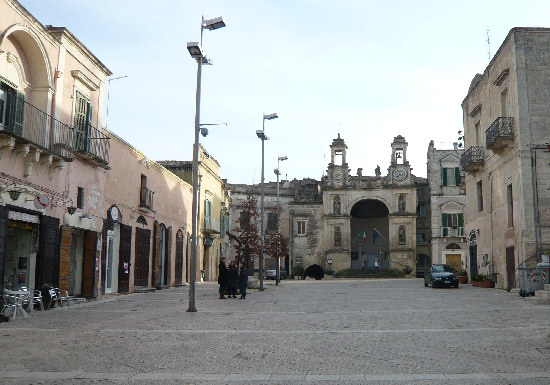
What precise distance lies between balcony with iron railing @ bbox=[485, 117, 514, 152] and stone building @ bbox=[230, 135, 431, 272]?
116 feet

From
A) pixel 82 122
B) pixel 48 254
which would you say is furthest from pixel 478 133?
pixel 48 254

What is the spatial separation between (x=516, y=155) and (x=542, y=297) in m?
7.96

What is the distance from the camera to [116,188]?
2344 cm

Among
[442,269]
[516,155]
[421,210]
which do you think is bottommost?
[442,269]

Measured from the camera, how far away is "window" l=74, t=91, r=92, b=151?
1884 cm

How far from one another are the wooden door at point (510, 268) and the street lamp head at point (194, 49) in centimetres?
1728

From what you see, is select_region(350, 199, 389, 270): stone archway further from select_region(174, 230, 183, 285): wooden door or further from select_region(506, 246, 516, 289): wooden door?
select_region(506, 246, 516, 289): wooden door

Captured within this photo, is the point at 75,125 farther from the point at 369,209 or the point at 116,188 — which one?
the point at 369,209

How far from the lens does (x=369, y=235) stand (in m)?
66.1

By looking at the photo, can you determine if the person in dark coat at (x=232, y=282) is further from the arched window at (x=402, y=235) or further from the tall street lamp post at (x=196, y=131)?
the arched window at (x=402, y=235)

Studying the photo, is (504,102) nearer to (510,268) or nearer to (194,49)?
(510,268)

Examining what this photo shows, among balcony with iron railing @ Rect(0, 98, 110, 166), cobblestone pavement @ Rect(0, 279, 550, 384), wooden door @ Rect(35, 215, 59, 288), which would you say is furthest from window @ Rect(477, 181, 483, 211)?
wooden door @ Rect(35, 215, 59, 288)

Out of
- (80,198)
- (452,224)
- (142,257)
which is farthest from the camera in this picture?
(452,224)

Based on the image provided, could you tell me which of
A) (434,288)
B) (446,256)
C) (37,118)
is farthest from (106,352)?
(446,256)
